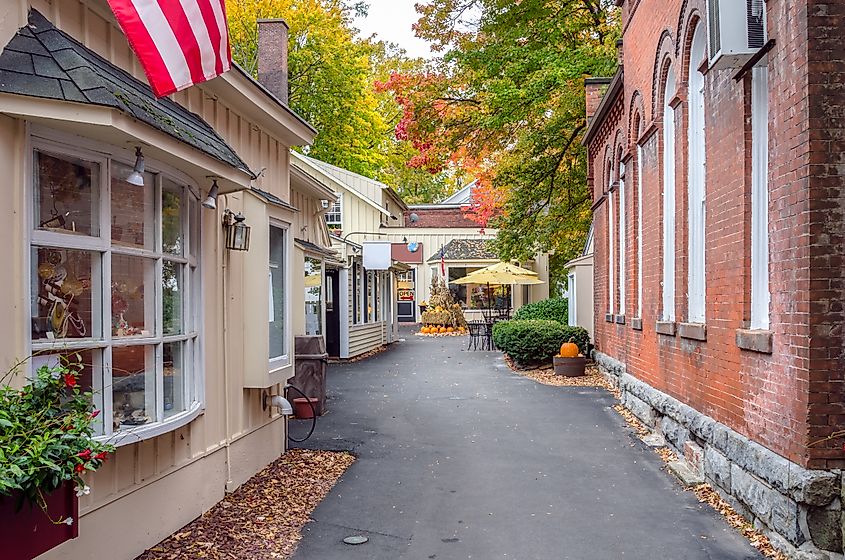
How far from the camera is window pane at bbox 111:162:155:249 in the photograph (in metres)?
4.94

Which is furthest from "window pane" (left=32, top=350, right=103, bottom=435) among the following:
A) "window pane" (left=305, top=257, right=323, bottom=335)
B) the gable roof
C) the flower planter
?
the gable roof

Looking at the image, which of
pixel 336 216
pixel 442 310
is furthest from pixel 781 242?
pixel 442 310

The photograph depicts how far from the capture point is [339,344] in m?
21.1

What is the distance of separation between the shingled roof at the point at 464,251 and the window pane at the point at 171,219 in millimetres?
30368

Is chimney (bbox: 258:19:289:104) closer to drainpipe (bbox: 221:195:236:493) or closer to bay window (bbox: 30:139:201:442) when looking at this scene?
drainpipe (bbox: 221:195:236:493)

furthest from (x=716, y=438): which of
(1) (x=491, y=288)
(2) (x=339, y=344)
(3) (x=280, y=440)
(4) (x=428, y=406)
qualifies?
(1) (x=491, y=288)

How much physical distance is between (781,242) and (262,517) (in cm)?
473

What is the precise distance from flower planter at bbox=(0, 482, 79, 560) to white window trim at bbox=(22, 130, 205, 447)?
95cm

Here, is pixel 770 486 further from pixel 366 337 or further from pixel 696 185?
Answer: pixel 366 337

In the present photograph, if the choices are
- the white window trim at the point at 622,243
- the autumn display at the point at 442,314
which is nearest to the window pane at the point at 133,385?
the white window trim at the point at 622,243

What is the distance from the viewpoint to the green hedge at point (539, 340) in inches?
721

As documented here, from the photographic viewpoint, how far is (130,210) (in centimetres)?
516

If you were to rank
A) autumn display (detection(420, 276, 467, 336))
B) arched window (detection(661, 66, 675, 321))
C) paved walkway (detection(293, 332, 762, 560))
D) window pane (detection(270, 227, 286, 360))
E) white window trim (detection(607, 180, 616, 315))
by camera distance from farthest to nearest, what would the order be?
autumn display (detection(420, 276, 467, 336))
white window trim (detection(607, 180, 616, 315))
arched window (detection(661, 66, 675, 321))
window pane (detection(270, 227, 286, 360))
paved walkway (detection(293, 332, 762, 560))

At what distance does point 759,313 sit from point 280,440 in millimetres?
5461
